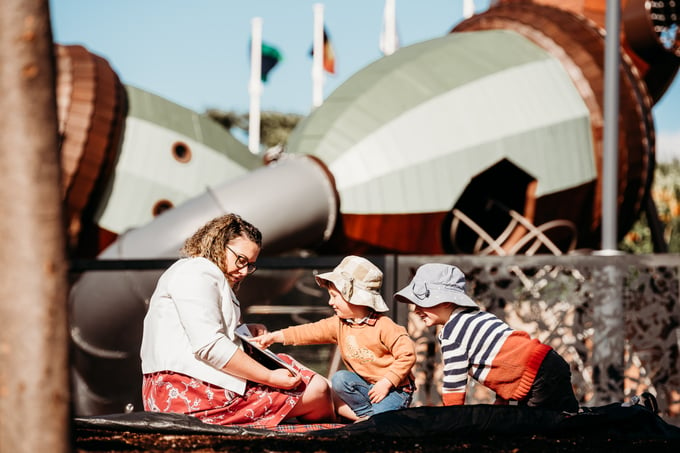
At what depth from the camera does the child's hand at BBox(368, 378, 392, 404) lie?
4.05 meters

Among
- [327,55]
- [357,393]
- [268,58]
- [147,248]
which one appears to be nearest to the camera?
[357,393]

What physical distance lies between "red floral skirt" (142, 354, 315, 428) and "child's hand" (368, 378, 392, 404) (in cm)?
48

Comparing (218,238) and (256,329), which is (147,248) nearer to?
(256,329)

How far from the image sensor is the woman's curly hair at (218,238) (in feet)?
11.9

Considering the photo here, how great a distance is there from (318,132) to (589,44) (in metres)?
3.43

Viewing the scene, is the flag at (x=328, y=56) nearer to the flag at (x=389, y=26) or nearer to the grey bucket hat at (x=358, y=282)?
the flag at (x=389, y=26)

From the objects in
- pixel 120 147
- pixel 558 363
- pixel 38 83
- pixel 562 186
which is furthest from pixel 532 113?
pixel 38 83

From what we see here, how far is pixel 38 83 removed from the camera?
6.58 feet

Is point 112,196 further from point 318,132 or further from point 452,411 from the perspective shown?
point 452,411

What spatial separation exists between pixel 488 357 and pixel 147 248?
16.5 feet

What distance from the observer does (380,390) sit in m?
4.05

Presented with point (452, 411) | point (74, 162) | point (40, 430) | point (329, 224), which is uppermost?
point (74, 162)

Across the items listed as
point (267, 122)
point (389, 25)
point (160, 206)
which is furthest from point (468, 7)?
point (160, 206)

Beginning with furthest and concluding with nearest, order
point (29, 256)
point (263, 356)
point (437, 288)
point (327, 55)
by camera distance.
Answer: point (327, 55), point (437, 288), point (263, 356), point (29, 256)
